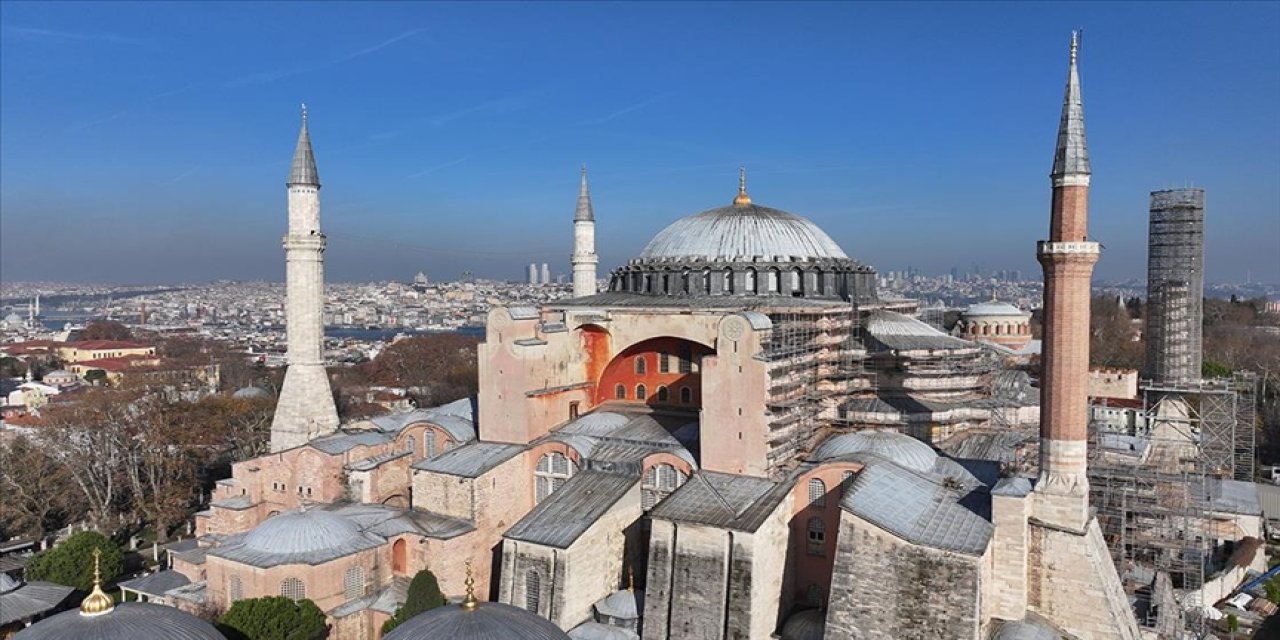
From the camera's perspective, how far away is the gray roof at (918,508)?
41.1ft

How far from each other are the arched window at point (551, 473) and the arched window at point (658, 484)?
1.62m

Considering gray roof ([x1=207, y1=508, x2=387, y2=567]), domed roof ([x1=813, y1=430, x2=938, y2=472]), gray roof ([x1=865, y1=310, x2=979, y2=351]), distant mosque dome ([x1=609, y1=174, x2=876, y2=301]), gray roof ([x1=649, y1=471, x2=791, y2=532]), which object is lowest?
gray roof ([x1=207, y1=508, x2=387, y2=567])

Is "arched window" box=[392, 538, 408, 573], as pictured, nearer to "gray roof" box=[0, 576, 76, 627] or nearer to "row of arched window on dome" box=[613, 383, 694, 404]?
"row of arched window on dome" box=[613, 383, 694, 404]

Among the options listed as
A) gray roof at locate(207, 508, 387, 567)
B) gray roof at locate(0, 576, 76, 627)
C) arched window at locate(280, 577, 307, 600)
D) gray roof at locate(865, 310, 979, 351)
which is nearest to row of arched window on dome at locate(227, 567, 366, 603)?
arched window at locate(280, 577, 307, 600)

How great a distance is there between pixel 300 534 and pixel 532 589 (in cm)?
445

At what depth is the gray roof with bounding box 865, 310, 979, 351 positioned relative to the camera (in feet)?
62.0

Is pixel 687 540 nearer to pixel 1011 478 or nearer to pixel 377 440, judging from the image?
pixel 1011 478

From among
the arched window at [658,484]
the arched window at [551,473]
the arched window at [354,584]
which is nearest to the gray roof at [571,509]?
the arched window at [658,484]

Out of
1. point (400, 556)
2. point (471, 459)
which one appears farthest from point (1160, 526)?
point (400, 556)

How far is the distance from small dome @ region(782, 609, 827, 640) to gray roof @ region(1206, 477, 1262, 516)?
44.3 feet

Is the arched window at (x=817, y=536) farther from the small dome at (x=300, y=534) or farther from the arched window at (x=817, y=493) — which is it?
the small dome at (x=300, y=534)

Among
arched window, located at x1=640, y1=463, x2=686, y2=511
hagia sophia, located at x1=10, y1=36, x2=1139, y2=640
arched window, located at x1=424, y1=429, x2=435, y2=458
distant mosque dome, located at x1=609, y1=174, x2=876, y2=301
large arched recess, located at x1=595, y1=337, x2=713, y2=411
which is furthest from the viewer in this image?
distant mosque dome, located at x1=609, y1=174, x2=876, y2=301

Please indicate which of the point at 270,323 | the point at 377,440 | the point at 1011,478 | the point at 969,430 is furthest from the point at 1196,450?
the point at 270,323

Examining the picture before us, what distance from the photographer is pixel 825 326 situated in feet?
61.0
